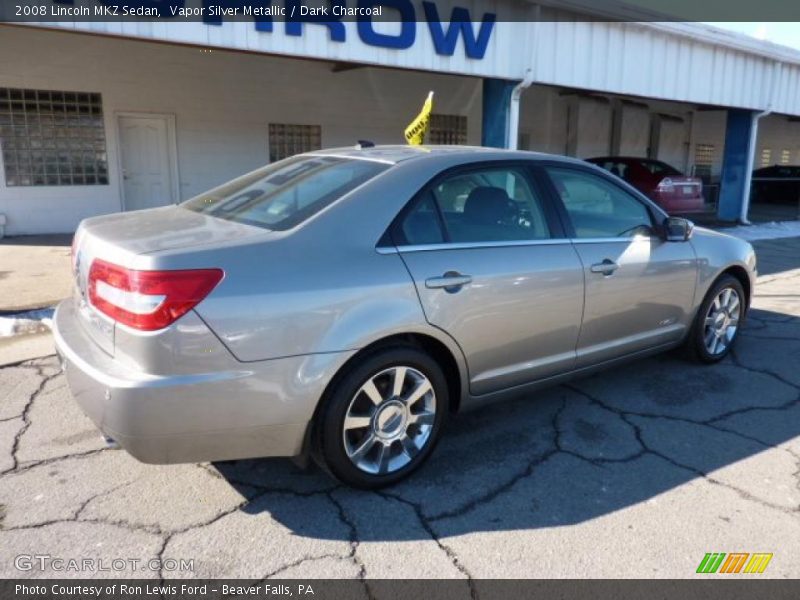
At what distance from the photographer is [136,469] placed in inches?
125

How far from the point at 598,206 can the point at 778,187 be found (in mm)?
21590

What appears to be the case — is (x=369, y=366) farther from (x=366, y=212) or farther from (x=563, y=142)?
(x=563, y=142)

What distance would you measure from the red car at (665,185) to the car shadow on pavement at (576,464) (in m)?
9.52

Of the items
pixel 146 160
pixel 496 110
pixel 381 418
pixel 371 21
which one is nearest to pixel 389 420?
pixel 381 418

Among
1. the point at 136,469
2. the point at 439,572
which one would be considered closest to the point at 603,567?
the point at 439,572

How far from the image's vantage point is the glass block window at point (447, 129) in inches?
589

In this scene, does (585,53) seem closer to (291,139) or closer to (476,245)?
(291,139)

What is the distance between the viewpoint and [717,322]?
15.5ft

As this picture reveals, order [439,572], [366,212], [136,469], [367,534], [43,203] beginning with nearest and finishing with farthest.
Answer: [439,572], [367,534], [366,212], [136,469], [43,203]

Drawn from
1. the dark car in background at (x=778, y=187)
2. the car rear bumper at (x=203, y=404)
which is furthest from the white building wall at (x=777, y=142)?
the car rear bumper at (x=203, y=404)

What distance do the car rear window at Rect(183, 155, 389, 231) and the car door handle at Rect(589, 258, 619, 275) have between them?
1355mm

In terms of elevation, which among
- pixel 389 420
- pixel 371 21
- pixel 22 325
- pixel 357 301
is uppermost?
pixel 371 21

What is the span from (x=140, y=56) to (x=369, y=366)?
33.0 ft

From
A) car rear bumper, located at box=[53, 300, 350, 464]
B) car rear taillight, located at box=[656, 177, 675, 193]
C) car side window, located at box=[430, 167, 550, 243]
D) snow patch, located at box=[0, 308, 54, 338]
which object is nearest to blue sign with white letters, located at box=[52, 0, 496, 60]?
snow patch, located at box=[0, 308, 54, 338]
